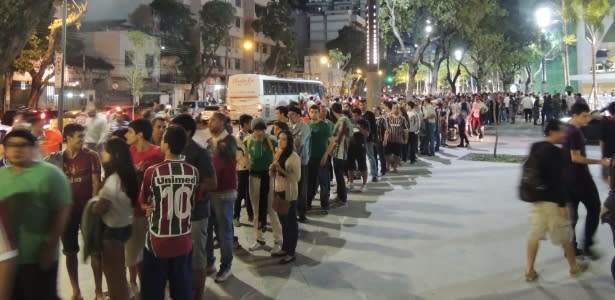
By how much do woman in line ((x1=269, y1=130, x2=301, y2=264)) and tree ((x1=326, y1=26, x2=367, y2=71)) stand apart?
6916 cm

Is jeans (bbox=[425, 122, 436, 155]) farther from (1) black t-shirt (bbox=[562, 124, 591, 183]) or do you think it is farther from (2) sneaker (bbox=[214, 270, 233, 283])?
(2) sneaker (bbox=[214, 270, 233, 283])

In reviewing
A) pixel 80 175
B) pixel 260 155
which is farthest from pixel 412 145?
pixel 80 175

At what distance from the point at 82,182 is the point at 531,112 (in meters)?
30.1

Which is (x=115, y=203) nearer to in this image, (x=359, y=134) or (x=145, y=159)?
(x=145, y=159)

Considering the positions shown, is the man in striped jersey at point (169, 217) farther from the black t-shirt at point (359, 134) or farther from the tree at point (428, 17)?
the tree at point (428, 17)

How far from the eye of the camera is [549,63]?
5862cm

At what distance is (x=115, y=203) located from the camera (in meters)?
4.21

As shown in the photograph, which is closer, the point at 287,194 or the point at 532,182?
the point at 532,182

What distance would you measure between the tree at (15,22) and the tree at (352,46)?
59.3m

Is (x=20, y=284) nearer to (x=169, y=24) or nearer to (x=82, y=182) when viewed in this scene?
(x=82, y=182)

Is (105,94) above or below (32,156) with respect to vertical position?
above

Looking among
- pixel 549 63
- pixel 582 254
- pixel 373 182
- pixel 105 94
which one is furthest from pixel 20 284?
pixel 549 63

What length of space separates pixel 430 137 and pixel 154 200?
13029mm

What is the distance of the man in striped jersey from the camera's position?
12.9 ft
